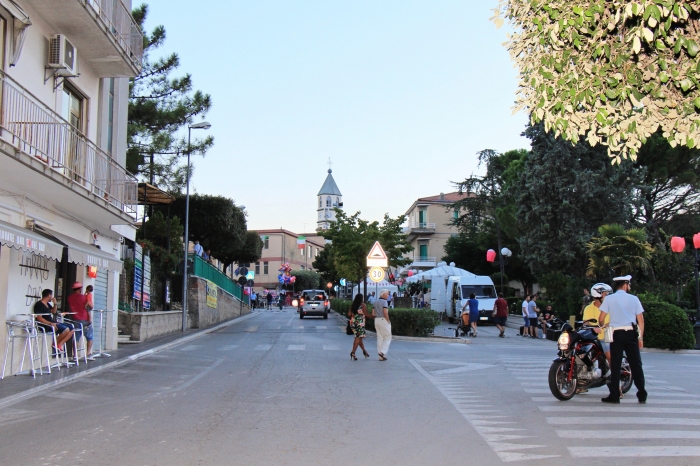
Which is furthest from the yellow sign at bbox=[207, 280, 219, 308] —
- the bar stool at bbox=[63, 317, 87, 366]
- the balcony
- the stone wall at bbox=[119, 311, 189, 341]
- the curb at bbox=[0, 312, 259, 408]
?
the bar stool at bbox=[63, 317, 87, 366]

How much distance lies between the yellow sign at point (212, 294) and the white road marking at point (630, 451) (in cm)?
3111

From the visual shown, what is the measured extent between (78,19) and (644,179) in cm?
3322

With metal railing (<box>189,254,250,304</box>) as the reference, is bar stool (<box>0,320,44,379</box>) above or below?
below

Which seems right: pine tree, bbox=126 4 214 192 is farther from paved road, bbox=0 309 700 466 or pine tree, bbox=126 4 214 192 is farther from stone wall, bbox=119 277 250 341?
paved road, bbox=0 309 700 466

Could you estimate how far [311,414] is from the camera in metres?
8.77

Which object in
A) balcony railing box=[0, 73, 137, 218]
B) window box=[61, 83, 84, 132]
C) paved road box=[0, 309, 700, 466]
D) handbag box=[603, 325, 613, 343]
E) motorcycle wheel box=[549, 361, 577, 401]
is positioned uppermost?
window box=[61, 83, 84, 132]

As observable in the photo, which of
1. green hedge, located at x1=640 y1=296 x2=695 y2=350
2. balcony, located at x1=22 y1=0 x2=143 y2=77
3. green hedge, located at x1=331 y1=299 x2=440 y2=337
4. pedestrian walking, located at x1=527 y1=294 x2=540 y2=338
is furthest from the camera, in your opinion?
pedestrian walking, located at x1=527 y1=294 x2=540 y2=338

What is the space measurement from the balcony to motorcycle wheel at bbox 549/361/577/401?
11326mm

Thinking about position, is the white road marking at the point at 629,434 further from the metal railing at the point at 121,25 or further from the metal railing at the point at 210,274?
the metal railing at the point at 210,274

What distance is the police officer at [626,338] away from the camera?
9.63 m

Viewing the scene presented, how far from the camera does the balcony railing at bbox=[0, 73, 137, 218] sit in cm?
1218

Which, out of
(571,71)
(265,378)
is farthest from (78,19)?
(571,71)

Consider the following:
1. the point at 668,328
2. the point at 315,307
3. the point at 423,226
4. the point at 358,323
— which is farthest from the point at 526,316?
the point at 423,226

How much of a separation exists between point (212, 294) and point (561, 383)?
30.0 meters
